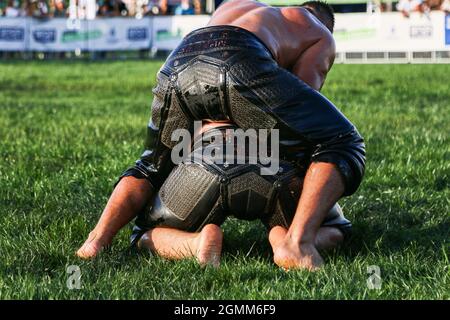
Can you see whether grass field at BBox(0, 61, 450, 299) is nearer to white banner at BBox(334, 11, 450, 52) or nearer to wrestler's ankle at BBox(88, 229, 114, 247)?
wrestler's ankle at BBox(88, 229, 114, 247)

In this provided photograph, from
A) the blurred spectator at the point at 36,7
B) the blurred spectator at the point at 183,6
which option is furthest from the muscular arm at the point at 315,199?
the blurred spectator at the point at 36,7

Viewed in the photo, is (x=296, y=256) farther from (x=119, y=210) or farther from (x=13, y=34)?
(x=13, y=34)

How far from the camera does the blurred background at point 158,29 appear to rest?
22.6 meters

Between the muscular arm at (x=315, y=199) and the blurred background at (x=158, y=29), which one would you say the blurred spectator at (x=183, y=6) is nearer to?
the blurred background at (x=158, y=29)

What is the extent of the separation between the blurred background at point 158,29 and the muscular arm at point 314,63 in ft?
61.3

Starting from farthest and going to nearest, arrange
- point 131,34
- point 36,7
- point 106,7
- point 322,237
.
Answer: point 36,7 → point 106,7 → point 131,34 → point 322,237

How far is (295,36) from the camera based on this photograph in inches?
162

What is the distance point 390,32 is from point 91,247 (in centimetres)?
2014

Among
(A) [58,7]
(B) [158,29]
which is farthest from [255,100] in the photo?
(A) [58,7]

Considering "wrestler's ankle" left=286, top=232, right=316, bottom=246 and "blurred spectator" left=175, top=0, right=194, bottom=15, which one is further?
"blurred spectator" left=175, top=0, right=194, bottom=15

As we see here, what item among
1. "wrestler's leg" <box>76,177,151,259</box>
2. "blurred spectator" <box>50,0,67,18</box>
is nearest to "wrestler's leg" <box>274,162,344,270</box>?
"wrestler's leg" <box>76,177,151,259</box>

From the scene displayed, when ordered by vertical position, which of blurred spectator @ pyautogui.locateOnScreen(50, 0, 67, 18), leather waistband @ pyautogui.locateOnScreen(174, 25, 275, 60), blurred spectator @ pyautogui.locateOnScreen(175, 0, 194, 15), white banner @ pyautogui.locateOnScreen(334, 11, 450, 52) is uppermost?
leather waistband @ pyautogui.locateOnScreen(174, 25, 275, 60)

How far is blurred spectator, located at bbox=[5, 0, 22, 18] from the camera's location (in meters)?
29.1
